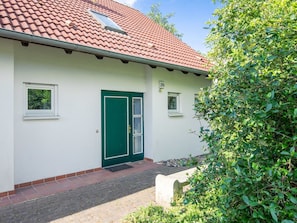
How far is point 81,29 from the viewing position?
21.4 feet

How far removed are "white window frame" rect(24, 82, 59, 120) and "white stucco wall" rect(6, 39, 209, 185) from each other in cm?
10

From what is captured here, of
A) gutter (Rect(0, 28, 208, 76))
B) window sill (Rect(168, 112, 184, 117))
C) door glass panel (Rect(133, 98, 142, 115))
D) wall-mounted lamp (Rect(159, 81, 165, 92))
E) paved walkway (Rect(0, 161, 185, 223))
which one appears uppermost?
gutter (Rect(0, 28, 208, 76))

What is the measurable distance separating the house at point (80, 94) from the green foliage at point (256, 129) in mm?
1844

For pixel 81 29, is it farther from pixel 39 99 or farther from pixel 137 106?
pixel 137 106

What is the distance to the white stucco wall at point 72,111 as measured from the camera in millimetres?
5211

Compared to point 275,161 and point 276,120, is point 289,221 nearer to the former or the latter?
point 275,161

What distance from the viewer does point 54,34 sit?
541 centimetres

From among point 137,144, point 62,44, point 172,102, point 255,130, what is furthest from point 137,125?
point 255,130

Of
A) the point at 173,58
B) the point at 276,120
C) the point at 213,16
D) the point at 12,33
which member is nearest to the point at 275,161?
the point at 276,120

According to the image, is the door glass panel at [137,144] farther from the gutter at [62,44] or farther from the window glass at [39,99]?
the window glass at [39,99]

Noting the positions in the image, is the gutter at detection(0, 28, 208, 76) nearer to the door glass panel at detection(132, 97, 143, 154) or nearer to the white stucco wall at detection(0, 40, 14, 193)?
the white stucco wall at detection(0, 40, 14, 193)

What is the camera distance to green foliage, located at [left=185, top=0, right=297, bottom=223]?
5.60ft

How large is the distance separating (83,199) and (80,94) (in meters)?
2.98

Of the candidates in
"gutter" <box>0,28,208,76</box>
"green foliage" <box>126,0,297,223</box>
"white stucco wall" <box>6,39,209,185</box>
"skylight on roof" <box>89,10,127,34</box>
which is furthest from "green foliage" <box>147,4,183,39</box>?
"green foliage" <box>126,0,297,223</box>
